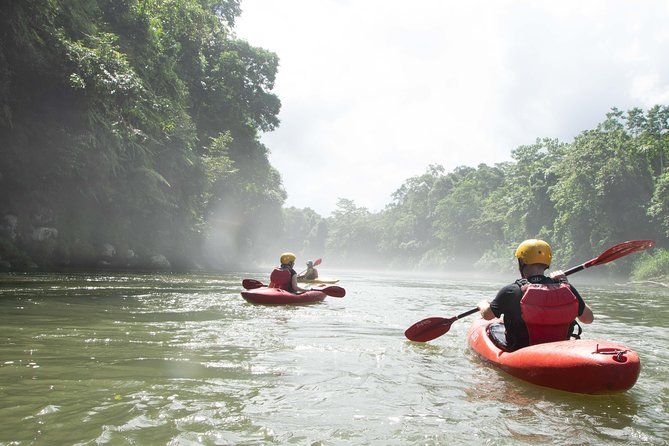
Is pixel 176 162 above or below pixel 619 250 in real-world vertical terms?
above

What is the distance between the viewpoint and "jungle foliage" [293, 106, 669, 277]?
2939 centimetres

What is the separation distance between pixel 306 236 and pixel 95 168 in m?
99.2

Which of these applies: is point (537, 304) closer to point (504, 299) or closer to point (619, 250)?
point (504, 299)

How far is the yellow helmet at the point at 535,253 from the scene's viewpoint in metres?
4.25

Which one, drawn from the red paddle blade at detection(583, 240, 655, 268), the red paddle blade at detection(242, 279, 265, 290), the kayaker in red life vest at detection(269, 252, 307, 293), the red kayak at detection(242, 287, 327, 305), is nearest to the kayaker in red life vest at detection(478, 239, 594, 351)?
the red paddle blade at detection(583, 240, 655, 268)

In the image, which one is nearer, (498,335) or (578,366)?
(578,366)

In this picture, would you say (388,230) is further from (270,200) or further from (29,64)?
(29,64)

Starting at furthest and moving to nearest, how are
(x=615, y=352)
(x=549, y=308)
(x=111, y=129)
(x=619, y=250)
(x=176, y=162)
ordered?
(x=176, y=162)
(x=111, y=129)
(x=619, y=250)
(x=549, y=308)
(x=615, y=352)

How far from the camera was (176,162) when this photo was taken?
21859 mm

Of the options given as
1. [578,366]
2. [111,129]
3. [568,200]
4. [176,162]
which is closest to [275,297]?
[578,366]

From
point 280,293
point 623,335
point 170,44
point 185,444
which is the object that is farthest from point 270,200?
point 185,444

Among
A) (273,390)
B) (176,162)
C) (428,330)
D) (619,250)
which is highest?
(176,162)

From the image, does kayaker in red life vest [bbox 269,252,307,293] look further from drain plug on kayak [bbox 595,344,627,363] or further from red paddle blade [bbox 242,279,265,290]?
drain plug on kayak [bbox 595,344,627,363]

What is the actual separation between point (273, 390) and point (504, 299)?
225 centimetres
